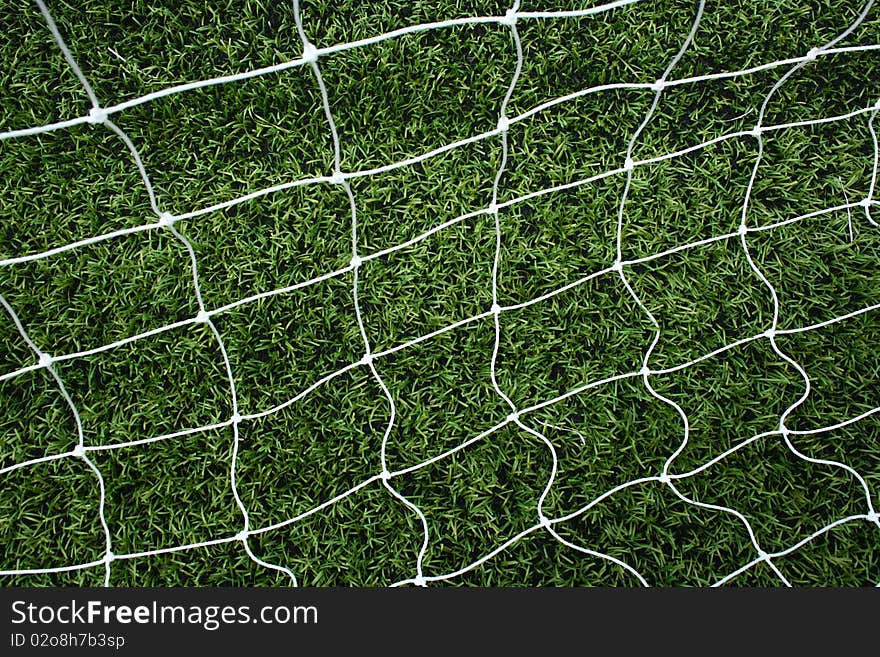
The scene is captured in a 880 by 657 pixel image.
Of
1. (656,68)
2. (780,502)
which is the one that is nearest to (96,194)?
(656,68)

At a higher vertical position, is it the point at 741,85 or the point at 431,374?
the point at 741,85

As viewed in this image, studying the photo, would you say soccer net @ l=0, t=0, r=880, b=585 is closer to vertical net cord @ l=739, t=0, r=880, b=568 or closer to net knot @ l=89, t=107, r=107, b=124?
vertical net cord @ l=739, t=0, r=880, b=568

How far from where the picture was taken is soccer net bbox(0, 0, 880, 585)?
1076 mm

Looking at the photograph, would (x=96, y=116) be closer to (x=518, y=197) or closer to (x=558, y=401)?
(x=518, y=197)

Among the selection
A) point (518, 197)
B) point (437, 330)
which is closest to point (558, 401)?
point (437, 330)

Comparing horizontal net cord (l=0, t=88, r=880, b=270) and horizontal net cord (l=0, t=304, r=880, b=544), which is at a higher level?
horizontal net cord (l=0, t=88, r=880, b=270)

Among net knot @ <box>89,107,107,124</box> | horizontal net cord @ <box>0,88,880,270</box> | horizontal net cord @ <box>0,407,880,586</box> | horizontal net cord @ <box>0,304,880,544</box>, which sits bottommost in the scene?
horizontal net cord @ <box>0,407,880,586</box>

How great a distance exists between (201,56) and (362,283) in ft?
1.42

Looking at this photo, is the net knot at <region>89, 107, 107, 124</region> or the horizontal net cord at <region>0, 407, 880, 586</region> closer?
the net knot at <region>89, 107, 107, 124</region>

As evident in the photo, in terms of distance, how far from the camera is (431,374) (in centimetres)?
110

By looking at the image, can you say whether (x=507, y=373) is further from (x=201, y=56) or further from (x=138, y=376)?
(x=201, y=56)

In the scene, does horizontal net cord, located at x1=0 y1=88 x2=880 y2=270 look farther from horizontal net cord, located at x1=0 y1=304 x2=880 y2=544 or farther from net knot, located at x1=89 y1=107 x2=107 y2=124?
horizontal net cord, located at x1=0 y1=304 x2=880 y2=544

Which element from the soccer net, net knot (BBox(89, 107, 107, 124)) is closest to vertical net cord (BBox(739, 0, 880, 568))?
the soccer net

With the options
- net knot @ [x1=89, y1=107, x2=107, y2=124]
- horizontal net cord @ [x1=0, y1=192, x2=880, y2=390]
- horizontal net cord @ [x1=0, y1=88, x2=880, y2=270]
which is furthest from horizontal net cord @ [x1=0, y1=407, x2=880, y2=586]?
net knot @ [x1=89, y1=107, x2=107, y2=124]
